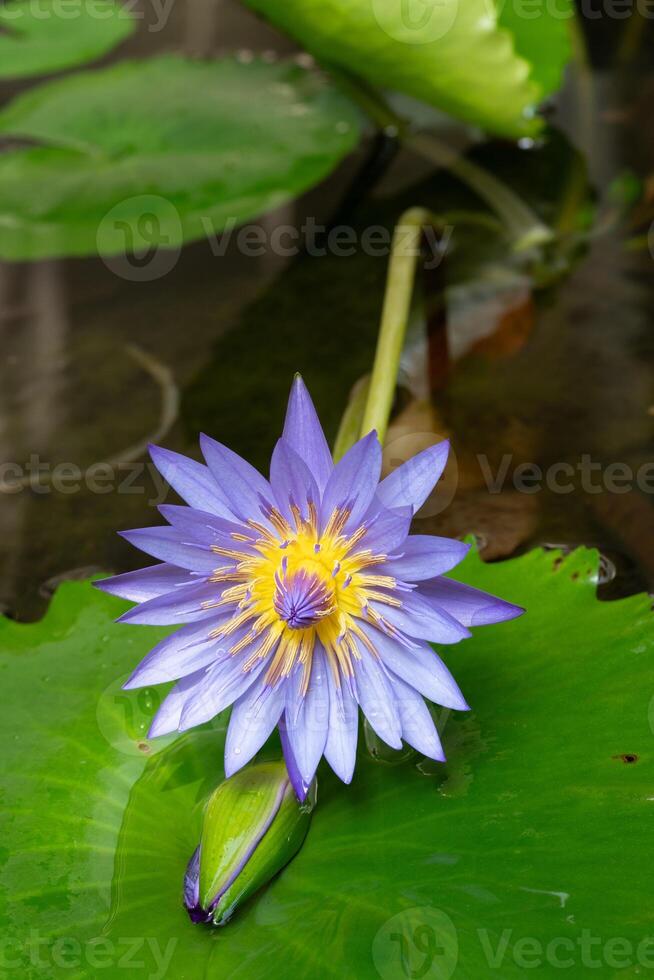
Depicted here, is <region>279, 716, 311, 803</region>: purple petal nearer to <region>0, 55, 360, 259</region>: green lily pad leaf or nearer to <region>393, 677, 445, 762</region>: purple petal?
<region>393, 677, 445, 762</region>: purple petal

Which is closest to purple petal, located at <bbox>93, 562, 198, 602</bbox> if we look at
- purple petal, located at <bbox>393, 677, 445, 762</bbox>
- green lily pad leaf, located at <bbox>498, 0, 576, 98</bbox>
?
purple petal, located at <bbox>393, 677, 445, 762</bbox>

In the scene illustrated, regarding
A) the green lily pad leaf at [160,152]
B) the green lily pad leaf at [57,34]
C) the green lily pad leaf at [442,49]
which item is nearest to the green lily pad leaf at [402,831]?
the green lily pad leaf at [442,49]

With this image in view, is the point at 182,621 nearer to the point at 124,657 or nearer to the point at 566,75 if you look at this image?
the point at 124,657

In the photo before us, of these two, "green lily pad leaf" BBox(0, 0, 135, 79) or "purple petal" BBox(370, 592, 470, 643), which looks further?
"green lily pad leaf" BBox(0, 0, 135, 79)

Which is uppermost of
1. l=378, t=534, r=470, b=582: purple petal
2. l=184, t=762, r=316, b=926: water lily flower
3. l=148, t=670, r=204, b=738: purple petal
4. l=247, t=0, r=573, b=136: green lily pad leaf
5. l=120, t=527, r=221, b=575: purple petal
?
l=247, t=0, r=573, b=136: green lily pad leaf

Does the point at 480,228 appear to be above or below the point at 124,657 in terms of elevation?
above

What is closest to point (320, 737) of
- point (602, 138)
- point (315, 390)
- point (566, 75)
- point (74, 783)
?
point (74, 783)

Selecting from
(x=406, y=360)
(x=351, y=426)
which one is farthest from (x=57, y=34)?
(x=351, y=426)
